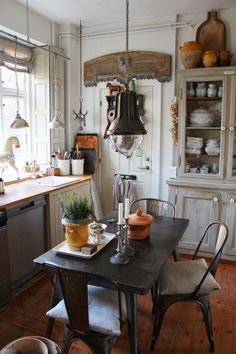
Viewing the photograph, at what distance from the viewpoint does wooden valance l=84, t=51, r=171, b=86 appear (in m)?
3.74

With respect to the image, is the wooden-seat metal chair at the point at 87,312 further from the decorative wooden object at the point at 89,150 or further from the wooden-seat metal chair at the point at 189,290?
the decorative wooden object at the point at 89,150

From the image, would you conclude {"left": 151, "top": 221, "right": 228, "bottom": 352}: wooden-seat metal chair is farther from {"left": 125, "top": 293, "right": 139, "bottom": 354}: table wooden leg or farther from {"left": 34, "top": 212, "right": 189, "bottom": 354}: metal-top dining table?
{"left": 125, "top": 293, "right": 139, "bottom": 354}: table wooden leg

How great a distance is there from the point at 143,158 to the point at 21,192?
5.45 ft

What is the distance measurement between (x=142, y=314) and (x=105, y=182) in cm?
212

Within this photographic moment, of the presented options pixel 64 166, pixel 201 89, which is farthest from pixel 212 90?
pixel 64 166

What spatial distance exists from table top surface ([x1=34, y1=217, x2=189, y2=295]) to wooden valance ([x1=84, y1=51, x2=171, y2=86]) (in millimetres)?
2230

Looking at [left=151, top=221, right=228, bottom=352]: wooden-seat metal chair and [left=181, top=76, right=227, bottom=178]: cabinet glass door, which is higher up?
[left=181, top=76, right=227, bottom=178]: cabinet glass door

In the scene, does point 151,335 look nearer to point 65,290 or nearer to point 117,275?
point 117,275

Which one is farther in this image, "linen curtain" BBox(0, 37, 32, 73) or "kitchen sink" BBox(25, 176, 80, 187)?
"kitchen sink" BBox(25, 176, 80, 187)

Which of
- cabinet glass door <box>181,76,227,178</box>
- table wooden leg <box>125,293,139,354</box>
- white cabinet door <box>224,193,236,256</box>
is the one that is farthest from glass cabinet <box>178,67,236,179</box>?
table wooden leg <box>125,293,139,354</box>

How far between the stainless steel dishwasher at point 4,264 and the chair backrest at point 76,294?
1043 millimetres

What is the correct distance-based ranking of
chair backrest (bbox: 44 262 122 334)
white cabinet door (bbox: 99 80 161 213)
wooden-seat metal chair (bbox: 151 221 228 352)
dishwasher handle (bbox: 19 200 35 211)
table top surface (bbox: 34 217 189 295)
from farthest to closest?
white cabinet door (bbox: 99 80 161 213) < dishwasher handle (bbox: 19 200 35 211) < wooden-seat metal chair (bbox: 151 221 228 352) < table top surface (bbox: 34 217 189 295) < chair backrest (bbox: 44 262 122 334)

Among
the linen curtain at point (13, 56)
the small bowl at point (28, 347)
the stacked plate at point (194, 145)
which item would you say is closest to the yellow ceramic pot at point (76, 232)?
the small bowl at point (28, 347)

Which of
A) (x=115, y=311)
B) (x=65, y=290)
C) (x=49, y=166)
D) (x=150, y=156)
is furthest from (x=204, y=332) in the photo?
(x=49, y=166)
